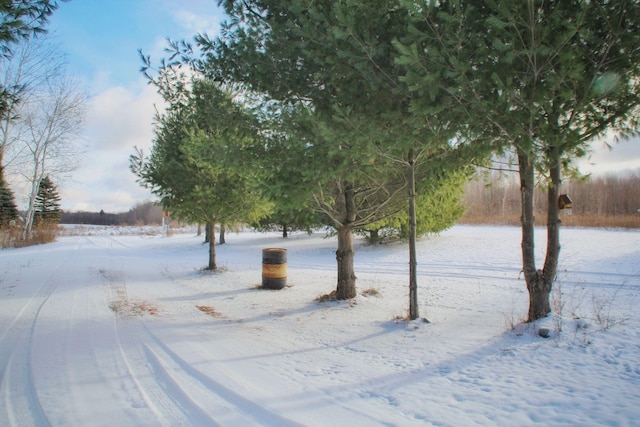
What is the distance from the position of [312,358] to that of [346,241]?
3.79 metres

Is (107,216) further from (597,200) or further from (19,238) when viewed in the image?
(597,200)

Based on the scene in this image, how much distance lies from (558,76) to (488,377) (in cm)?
330

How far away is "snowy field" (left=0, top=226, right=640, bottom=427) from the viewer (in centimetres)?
306

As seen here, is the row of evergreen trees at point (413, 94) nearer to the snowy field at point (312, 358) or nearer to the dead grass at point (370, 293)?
the dead grass at point (370, 293)

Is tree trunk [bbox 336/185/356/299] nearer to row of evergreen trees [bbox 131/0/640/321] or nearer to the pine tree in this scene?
Answer: row of evergreen trees [bbox 131/0/640/321]

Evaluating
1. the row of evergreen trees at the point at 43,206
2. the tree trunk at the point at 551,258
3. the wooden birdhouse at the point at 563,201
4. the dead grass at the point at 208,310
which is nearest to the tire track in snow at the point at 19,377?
the dead grass at the point at 208,310

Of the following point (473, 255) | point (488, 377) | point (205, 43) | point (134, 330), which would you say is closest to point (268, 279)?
point (134, 330)

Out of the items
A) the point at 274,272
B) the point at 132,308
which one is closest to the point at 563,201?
the point at 274,272

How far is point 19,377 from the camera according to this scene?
3.73m

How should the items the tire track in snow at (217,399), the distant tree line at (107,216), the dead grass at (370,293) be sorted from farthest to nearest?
the distant tree line at (107,216) < the dead grass at (370,293) < the tire track in snow at (217,399)

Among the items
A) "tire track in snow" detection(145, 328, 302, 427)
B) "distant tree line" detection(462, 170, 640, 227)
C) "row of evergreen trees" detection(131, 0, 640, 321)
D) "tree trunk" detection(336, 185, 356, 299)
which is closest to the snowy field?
"tire track in snow" detection(145, 328, 302, 427)

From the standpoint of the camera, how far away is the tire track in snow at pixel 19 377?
117 inches

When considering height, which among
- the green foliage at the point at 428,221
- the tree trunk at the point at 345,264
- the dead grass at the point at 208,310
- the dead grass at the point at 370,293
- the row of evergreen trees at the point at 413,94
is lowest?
the dead grass at the point at 208,310

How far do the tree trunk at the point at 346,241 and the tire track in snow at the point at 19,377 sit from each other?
18.0 ft
